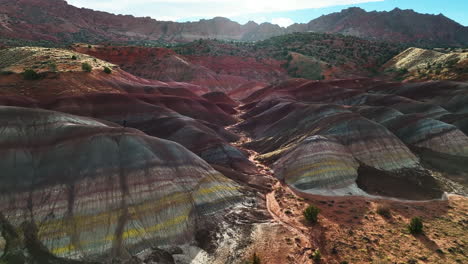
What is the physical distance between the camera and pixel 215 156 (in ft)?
124

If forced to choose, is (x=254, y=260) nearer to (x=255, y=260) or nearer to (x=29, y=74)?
(x=255, y=260)

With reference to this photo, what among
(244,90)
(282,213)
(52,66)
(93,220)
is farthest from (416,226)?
(244,90)

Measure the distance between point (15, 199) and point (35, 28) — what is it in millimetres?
189070

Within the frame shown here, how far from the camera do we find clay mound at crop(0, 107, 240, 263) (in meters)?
17.6

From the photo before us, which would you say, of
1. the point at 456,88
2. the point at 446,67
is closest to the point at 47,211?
the point at 456,88

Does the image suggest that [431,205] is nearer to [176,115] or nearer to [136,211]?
[136,211]

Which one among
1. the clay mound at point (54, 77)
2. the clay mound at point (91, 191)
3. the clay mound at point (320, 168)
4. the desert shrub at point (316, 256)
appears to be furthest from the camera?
the clay mound at point (54, 77)

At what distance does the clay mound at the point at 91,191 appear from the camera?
17.6 m

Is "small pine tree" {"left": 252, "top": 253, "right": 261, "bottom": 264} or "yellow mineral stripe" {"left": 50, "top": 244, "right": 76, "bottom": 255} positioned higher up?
"yellow mineral stripe" {"left": 50, "top": 244, "right": 76, "bottom": 255}

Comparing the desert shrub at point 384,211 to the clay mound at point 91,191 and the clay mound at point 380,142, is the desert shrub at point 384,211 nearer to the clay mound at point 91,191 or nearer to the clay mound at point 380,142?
the clay mound at point 380,142

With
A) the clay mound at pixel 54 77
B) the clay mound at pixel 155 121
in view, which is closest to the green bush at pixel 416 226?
the clay mound at pixel 155 121

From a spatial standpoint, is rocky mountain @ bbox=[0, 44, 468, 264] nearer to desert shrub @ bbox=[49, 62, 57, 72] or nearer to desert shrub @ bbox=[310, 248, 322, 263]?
desert shrub @ bbox=[310, 248, 322, 263]

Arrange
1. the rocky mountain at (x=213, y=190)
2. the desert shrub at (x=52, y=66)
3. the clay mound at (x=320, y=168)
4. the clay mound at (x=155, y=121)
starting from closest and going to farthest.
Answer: the rocky mountain at (x=213, y=190) → the clay mound at (x=320, y=168) → the clay mound at (x=155, y=121) → the desert shrub at (x=52, y=66)

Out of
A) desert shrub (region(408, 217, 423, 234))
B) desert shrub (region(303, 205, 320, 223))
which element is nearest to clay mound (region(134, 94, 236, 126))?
desert shrub (region(303, 205, 320, 223))
